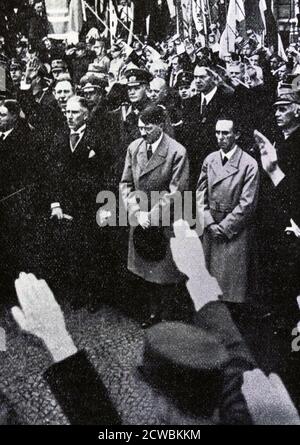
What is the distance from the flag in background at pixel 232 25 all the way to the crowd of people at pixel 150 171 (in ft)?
0.26

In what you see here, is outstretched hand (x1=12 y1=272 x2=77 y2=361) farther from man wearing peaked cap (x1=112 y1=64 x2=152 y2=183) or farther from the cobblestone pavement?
man wearing peaked cap (x1=112 y1=64 x2=152 y2=183)

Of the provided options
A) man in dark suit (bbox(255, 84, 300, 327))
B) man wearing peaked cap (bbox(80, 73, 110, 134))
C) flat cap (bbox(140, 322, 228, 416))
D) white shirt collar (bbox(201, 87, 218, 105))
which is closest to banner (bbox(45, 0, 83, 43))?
man wearing peaked cap (bbox(80, 73, 110, 134))

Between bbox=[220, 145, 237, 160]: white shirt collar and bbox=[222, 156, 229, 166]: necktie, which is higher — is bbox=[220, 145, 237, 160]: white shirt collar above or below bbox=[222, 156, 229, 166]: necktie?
above

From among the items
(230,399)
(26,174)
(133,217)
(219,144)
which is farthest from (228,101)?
(230,399)

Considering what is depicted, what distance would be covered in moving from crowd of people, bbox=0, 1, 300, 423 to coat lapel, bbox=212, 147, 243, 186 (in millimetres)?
12

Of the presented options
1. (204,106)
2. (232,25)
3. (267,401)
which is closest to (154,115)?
(204,106)

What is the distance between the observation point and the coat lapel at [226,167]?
443cm

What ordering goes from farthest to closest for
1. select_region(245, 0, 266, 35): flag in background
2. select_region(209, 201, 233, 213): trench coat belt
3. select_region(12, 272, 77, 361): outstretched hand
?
select_region(12, 272, 77, 361): outstretched hand, select_region(209, 201, 233, 213): trench coat belt, select_region(245, 0, 266, 35): flag in background

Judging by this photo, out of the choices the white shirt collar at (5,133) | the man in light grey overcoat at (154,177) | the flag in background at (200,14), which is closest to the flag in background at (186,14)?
the flag in background at (200,14)

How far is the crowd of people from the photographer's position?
174 inches

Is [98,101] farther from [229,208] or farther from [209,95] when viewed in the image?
[229,208]

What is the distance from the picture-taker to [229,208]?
4.48 m

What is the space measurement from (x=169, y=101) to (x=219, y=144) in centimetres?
55
